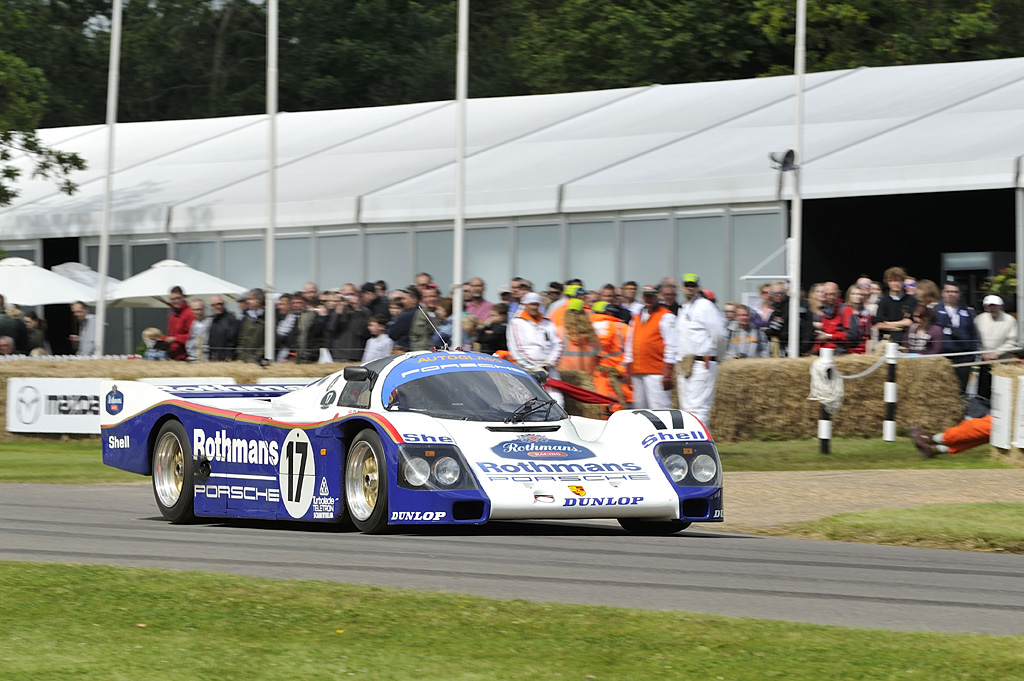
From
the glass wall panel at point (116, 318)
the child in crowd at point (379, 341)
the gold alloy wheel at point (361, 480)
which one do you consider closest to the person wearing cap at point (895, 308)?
the child in crowd at point (379, 341)

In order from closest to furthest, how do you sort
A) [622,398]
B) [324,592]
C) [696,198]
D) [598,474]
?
1. [324,592]
2. [598,474]
3. [622,398]
4. [696,198]

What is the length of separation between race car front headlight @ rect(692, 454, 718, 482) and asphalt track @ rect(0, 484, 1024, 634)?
37 centimetres

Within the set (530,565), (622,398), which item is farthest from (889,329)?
(530,565)

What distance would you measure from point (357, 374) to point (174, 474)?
186 centimetres

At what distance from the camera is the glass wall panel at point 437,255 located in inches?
1105

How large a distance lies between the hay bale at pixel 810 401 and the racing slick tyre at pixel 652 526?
7622 millimetres

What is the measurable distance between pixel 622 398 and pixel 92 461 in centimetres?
575

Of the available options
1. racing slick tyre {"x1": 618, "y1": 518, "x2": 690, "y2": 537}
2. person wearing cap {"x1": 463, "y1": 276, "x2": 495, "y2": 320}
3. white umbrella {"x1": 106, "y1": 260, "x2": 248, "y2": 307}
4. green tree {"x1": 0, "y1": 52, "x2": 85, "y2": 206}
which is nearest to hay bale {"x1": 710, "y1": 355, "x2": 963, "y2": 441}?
person wearing cap {"x1": 463, "y1": 276, "x2": 495, "y2": 320}

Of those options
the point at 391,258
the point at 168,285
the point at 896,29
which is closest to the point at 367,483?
the point at 168,285

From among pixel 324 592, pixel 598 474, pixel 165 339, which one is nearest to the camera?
pixel 324 592

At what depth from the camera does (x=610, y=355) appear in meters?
17.2

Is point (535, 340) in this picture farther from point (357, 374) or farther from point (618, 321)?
point (357, 374)

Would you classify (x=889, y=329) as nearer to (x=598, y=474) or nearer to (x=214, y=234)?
(x=598, y=474)

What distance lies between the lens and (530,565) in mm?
8555
